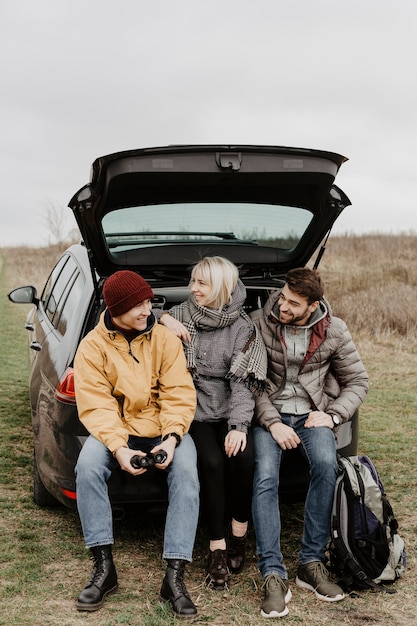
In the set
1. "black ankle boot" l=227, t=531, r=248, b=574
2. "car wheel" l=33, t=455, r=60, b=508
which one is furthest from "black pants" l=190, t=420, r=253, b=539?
"car wheel" l=33, t=455, r=60, b=508

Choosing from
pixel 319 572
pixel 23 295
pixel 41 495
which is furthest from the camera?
pixel 23 295

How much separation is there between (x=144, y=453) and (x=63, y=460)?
464 mm

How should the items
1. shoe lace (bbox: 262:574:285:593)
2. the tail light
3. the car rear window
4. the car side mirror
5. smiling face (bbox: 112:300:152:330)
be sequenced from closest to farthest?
1. shoe lace (bbox: 262:574:285:593)
2. smiling face (bbox: 112:300:152:330)
3. the tail light
4. the car rear window
5. the car side mirror

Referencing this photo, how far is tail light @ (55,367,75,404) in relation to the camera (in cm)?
345

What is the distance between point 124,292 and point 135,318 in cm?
14

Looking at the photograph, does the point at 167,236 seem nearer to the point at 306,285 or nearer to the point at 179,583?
the point at 306,285

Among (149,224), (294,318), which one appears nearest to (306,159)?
(294,318)

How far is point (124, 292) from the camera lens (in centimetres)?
331

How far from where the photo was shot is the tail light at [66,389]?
11.3 feet

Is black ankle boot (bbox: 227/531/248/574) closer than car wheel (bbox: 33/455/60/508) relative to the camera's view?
Yes

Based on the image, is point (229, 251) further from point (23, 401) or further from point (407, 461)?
point (23, 401)

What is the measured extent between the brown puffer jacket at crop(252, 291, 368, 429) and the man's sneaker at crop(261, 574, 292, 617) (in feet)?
2.47

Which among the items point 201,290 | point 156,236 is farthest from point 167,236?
point 201,290

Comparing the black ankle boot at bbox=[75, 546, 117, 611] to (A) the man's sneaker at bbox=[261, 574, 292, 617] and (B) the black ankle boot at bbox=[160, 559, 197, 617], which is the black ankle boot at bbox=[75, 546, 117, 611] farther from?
(A) the man's sneaker at bbox=[261, 574, 292, 617]
